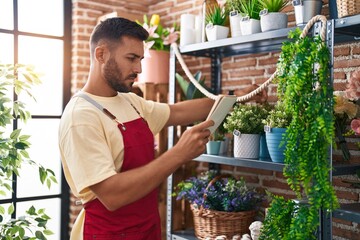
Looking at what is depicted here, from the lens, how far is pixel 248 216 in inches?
94.3

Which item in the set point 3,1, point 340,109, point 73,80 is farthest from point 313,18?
point 3,1

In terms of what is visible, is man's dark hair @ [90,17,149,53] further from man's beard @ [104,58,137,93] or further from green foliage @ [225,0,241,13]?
green foliage @ [225,0,241,13]

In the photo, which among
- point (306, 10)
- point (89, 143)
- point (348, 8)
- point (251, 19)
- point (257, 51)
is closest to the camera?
point (89, 143)

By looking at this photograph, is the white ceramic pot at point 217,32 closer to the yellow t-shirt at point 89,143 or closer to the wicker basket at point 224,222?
the yellow t-shirt at point 89,143

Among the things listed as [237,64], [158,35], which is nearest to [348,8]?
[237,64]

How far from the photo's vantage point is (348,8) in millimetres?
1762

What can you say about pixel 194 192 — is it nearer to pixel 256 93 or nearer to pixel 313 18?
pixel 256 93

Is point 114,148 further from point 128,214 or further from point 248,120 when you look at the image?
point 248,120

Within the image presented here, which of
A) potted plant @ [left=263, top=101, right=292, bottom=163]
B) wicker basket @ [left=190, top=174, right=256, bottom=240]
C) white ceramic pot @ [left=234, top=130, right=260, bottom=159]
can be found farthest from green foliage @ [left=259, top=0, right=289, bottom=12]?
wicker basket @ [left=190, top=174, right=256, bottom=240]

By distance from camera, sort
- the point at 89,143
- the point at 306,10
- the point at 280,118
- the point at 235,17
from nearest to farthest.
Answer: the point at 89,143 < the point at 306,10 < the point at 280,118 < the point at 235,17

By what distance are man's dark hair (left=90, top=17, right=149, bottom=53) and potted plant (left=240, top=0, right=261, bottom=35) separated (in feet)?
1.93

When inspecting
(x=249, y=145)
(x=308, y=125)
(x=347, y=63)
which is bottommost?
(x=249, y=145)

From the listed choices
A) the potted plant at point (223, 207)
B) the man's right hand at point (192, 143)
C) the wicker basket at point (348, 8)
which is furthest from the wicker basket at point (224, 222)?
the wicker basket at point (348, 8)

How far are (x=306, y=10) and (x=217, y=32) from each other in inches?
23.0
